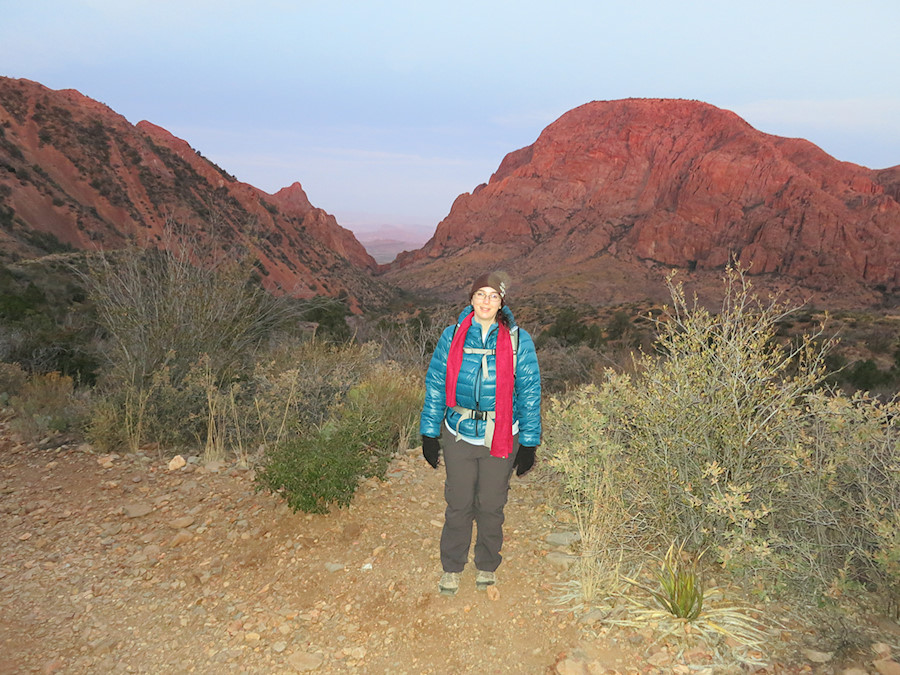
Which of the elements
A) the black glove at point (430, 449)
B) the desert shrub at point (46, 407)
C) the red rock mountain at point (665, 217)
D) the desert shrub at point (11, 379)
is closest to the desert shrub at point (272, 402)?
the desert shrub at point (46, 407)

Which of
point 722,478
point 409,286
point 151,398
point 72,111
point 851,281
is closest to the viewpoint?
point 722,478

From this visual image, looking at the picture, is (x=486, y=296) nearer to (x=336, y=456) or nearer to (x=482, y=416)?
(x=482, y=416)

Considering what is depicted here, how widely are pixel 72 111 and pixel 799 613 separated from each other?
180 ft

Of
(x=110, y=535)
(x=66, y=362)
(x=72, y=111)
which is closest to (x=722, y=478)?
(x=110, y=535)

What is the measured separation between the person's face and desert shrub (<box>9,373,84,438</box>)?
503 cm

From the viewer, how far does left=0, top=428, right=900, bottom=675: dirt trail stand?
8.88 ft

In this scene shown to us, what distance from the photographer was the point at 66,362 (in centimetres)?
796

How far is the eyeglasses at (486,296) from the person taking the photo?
3021 millimetres

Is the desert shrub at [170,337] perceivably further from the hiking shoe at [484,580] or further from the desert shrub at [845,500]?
the desert shrub at [845,500]

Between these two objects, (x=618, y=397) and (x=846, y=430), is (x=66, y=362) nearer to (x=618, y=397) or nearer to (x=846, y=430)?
(x=618, y=397)

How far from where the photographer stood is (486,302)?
3.02m

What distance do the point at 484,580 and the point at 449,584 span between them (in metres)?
0.22

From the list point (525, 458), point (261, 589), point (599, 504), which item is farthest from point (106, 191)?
point (599, 504)

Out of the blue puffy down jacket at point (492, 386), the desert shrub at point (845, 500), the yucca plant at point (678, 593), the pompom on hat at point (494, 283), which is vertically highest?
the pompom on hat at point (494, 283)
